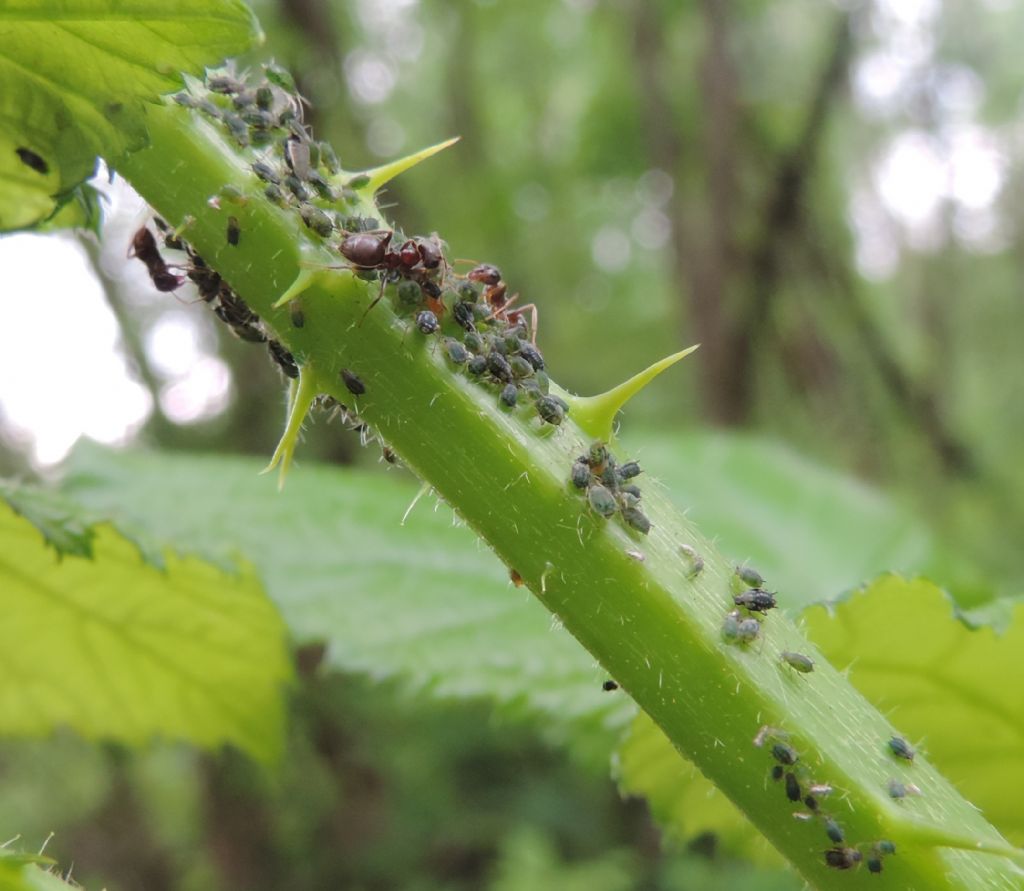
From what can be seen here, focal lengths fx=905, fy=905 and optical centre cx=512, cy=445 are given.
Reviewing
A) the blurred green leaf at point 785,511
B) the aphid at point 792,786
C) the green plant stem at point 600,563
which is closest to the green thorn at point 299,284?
the green plant stem at point 600,563

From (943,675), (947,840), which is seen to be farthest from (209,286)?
(943,675)

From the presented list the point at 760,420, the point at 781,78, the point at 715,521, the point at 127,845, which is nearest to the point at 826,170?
the point at 760,420

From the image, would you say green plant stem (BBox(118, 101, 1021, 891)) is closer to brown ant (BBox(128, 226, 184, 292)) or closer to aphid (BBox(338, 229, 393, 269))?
aphid (BBox(338, 229, 393, 269))

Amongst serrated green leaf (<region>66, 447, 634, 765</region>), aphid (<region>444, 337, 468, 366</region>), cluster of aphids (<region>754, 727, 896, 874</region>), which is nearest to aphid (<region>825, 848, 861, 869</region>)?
cluster of aphids (<region>754, 727, 896, 874</region>)

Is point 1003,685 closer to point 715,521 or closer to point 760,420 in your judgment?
point 715,521

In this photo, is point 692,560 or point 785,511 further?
point 785,511

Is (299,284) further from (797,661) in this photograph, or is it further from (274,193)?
(797,661)
